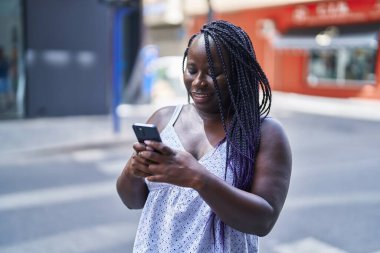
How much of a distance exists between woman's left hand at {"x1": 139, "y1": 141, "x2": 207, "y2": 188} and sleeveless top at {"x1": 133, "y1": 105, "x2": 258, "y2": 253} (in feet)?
0.59

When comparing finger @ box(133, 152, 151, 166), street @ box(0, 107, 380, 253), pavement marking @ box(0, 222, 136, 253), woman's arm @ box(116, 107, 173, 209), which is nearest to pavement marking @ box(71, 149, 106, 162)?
street @ box(0, 107, 380, 253)

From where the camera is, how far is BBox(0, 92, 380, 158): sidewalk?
28.7 feet

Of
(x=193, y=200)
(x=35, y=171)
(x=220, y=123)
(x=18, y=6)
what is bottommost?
(x=35, y=171)

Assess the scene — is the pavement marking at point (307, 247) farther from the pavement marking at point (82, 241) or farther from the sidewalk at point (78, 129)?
the sidewalk at point (78, 129)

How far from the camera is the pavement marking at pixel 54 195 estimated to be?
5.36 m

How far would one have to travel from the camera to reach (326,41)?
63.2 feet

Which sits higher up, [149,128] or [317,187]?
[149,128]

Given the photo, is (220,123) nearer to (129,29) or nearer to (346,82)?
(129,29)

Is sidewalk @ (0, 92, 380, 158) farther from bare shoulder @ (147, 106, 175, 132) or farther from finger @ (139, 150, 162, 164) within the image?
finger @ (139, 150, 162, 164)

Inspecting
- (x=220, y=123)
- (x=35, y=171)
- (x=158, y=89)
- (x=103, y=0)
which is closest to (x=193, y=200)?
(x=220, y=123)

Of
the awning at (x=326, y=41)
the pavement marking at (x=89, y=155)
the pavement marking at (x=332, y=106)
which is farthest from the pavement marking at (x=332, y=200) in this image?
the awning at (x=326, y=41)

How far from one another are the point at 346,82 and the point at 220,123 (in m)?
18.8

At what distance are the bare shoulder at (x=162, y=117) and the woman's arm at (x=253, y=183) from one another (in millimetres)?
307

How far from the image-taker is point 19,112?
11938mm
